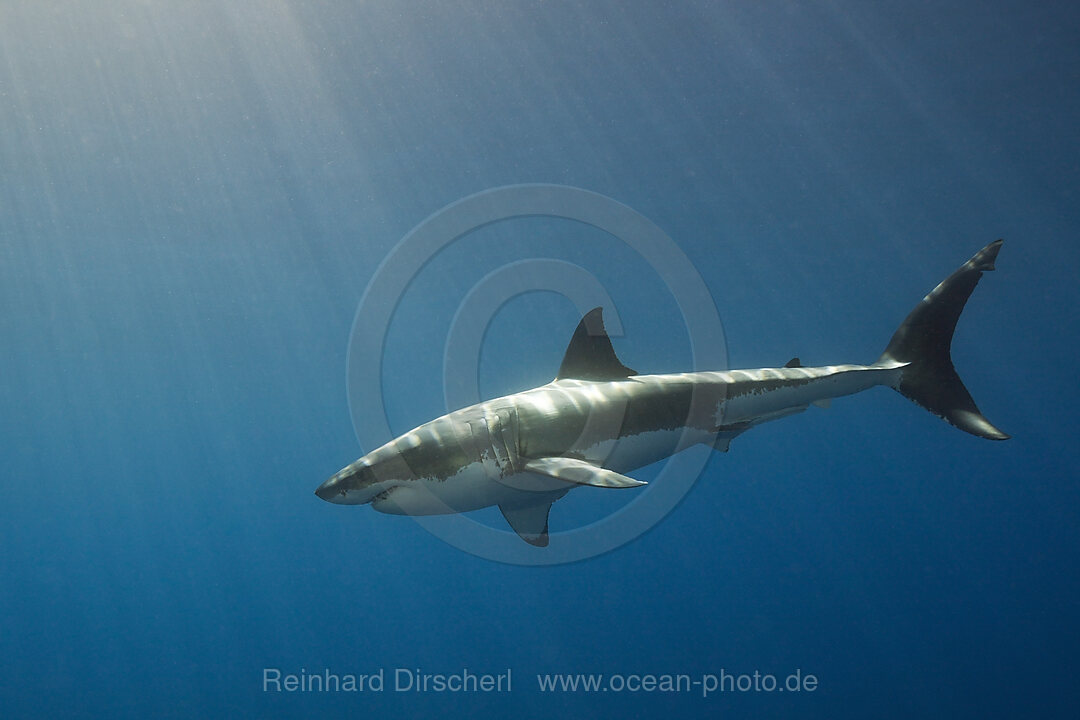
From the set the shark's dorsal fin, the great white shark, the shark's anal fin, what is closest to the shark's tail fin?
the great white shark

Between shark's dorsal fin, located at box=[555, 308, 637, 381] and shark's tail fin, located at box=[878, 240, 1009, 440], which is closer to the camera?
shark's dorsal fin, located at box=[555, 308, 637, 381]

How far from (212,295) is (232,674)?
23318 mm

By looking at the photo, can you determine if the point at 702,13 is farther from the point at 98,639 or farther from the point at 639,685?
the point at 98,639

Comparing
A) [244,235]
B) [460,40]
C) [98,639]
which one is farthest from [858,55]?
[98,639]

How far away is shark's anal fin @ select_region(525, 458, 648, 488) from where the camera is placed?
3.78 m

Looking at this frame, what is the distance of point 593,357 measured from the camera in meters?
6.30

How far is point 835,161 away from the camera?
55.5 feet

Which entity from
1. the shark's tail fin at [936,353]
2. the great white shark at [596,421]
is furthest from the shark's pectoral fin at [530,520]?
the shark's tail fin at [936,353]

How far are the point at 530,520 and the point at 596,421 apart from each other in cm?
139

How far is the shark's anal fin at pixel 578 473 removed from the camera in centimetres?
378
